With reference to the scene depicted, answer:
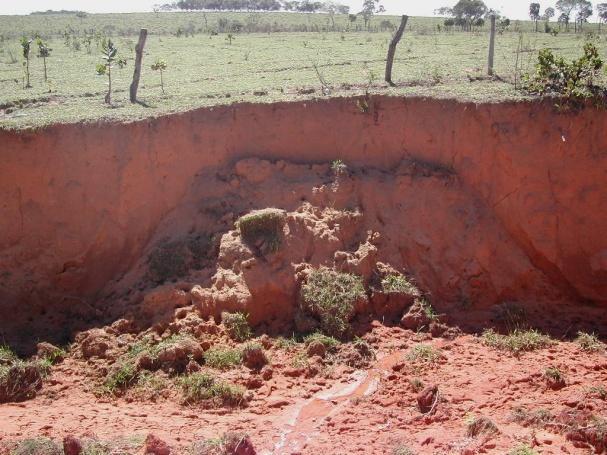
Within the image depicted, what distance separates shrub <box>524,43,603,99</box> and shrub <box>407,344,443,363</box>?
4.09 meters

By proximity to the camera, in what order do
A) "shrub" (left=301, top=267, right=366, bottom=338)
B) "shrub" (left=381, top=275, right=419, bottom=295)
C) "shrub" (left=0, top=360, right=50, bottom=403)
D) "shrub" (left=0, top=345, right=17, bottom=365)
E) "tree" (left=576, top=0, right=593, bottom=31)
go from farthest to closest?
1. "tree" (left=576, top=0, right=593, bottom=31)
2. "shrub" (left=381, top=275, right=419, bottom=295)
3. "shrub" (left=301, top=267, right=366, bottom=338)
4. "shrub" (left=0, top=345, right=17, bottom=365)
5. "shrub" (left=0, top=360, right=50, bottom=403)

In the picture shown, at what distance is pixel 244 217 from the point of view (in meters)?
8.66

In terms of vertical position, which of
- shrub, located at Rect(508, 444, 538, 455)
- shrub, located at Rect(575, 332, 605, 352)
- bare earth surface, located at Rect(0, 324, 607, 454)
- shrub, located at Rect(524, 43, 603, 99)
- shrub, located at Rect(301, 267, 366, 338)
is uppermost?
shrub, located at Rect(524, 43, 603, 99)

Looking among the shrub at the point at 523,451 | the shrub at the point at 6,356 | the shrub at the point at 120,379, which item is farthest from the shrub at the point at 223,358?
the shrub at the point at 523,451

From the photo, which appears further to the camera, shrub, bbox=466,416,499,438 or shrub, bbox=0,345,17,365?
shrub, bbox=0,345,17,365

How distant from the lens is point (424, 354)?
7.52 m

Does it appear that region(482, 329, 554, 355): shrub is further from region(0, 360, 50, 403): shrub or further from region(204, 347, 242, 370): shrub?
region(0, 360, 50, 403): shrub

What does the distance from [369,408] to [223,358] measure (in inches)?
72.2

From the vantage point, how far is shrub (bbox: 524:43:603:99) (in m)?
8.95

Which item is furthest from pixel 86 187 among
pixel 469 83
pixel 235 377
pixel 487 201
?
pixel 469 83

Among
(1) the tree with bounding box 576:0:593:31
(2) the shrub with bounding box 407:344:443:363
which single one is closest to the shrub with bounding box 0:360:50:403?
(2) the shrub with bounding box 407:344:443:363

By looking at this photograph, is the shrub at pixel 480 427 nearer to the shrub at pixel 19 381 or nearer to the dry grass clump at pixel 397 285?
the dry grass clump at pixel 397 285

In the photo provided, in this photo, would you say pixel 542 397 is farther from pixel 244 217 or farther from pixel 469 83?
pixel 469 83

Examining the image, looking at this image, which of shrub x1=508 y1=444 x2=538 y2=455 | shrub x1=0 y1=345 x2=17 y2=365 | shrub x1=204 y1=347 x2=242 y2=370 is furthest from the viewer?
shrub x1=0 y1=345 x2=17 y2=365
